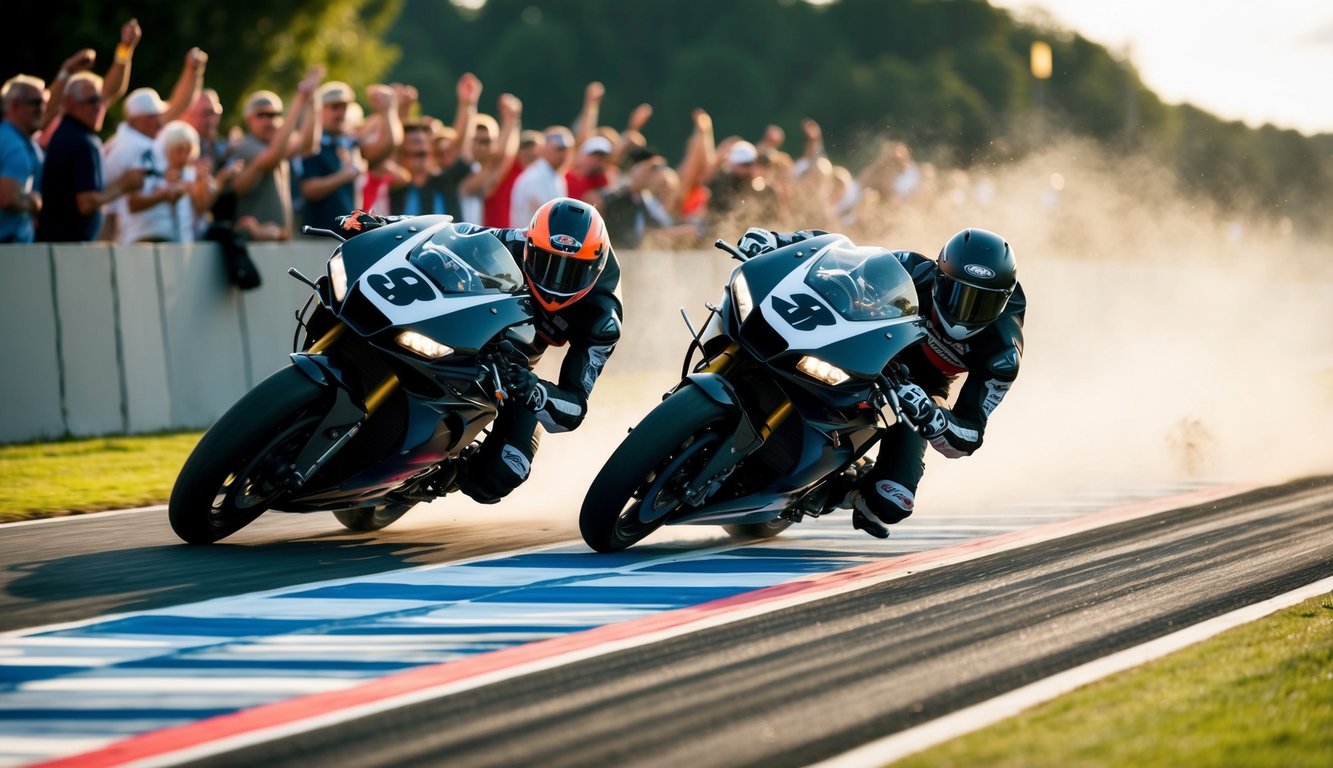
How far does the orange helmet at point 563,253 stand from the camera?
8.33 m

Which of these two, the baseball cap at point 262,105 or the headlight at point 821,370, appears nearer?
the headlight at point 821,370

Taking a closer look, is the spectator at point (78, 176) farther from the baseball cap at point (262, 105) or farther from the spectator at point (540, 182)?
the spectator at point (540, 182)

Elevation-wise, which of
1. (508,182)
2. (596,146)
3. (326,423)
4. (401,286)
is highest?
(596,146)

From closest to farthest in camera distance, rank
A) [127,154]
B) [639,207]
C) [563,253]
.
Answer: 1. [563,253]
2. [127,154]
3. [639,207]

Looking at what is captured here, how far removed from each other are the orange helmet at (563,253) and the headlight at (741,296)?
626mm

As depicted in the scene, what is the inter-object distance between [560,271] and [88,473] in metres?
4.29

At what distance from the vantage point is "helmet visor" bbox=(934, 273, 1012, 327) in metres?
8.43

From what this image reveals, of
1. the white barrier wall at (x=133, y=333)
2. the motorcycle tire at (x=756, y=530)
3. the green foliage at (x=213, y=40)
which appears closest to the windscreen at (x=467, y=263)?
the motorcycle tire at (x=756, y=530)

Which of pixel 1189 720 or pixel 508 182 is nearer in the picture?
pixel 1189 720

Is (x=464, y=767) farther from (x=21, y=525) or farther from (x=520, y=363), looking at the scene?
(x=21, y=525)

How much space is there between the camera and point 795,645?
19.9ft

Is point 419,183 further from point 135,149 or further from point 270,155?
point 135,149

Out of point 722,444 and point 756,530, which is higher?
point 722,444

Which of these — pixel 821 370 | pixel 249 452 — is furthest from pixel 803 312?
pixel 249 452
